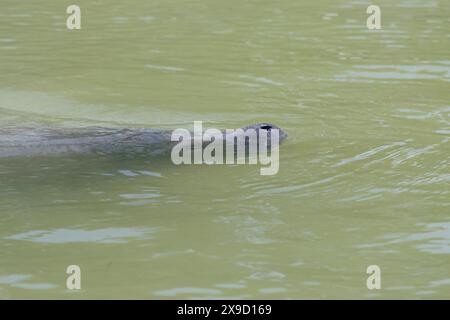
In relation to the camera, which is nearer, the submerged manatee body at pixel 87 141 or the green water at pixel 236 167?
the green water at pixel 236 167

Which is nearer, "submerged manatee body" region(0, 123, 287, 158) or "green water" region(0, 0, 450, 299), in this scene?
"green water" region(0, 0, 450, 299)

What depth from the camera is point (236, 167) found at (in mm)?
7500

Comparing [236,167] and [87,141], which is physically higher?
[87,141]

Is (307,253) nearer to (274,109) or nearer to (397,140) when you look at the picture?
(397,140)

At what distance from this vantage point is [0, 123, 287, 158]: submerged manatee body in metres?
7.86

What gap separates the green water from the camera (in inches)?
212

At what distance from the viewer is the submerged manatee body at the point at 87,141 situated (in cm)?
786

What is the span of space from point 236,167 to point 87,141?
4.55 feet

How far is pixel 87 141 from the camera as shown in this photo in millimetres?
8023

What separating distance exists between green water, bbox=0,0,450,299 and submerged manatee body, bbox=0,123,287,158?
230 mm

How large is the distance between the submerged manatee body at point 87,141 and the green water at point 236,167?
0.75ft

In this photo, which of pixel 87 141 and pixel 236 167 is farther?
pixel 87 141
